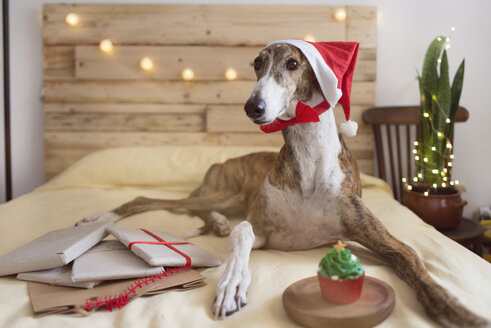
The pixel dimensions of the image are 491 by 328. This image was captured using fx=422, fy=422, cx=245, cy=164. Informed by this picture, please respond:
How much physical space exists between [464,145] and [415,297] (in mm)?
2150

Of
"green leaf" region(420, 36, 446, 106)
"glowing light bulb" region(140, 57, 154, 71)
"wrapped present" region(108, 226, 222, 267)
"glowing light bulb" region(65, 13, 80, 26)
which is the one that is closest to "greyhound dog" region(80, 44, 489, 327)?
"wrapped present" region(108, 226, 222, 267)

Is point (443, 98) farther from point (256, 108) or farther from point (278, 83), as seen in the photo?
point (256, 108)

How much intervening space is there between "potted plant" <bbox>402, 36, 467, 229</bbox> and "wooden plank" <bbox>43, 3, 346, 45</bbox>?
0.90 meters

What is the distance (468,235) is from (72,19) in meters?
2.74

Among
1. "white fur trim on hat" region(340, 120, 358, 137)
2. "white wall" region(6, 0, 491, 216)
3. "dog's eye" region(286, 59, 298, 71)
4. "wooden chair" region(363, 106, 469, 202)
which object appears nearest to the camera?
"dog's eye" region(286, 59, 298, 71)

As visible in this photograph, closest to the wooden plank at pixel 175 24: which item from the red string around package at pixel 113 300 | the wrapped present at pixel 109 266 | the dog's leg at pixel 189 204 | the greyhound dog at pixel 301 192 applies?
the dog's leg at pixel 189 204

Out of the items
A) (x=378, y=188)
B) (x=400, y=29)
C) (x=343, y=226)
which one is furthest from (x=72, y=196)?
(x=400, y=29)

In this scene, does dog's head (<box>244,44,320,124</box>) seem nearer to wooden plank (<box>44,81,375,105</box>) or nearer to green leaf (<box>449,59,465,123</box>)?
green leaf (<box>449,59,465,123</box>)

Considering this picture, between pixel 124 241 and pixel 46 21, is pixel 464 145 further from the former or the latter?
pixel 46 21

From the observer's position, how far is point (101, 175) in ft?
8.20

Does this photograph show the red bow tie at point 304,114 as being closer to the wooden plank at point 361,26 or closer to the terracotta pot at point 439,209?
the terracotta pot at point 439,209

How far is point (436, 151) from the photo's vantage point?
7.16 ft

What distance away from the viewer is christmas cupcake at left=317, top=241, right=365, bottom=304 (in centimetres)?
91

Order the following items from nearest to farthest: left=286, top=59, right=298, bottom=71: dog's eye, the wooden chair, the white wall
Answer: left=286, top=59, right=298, bottom=71: dog's eye < the wooden chair < the white wall
